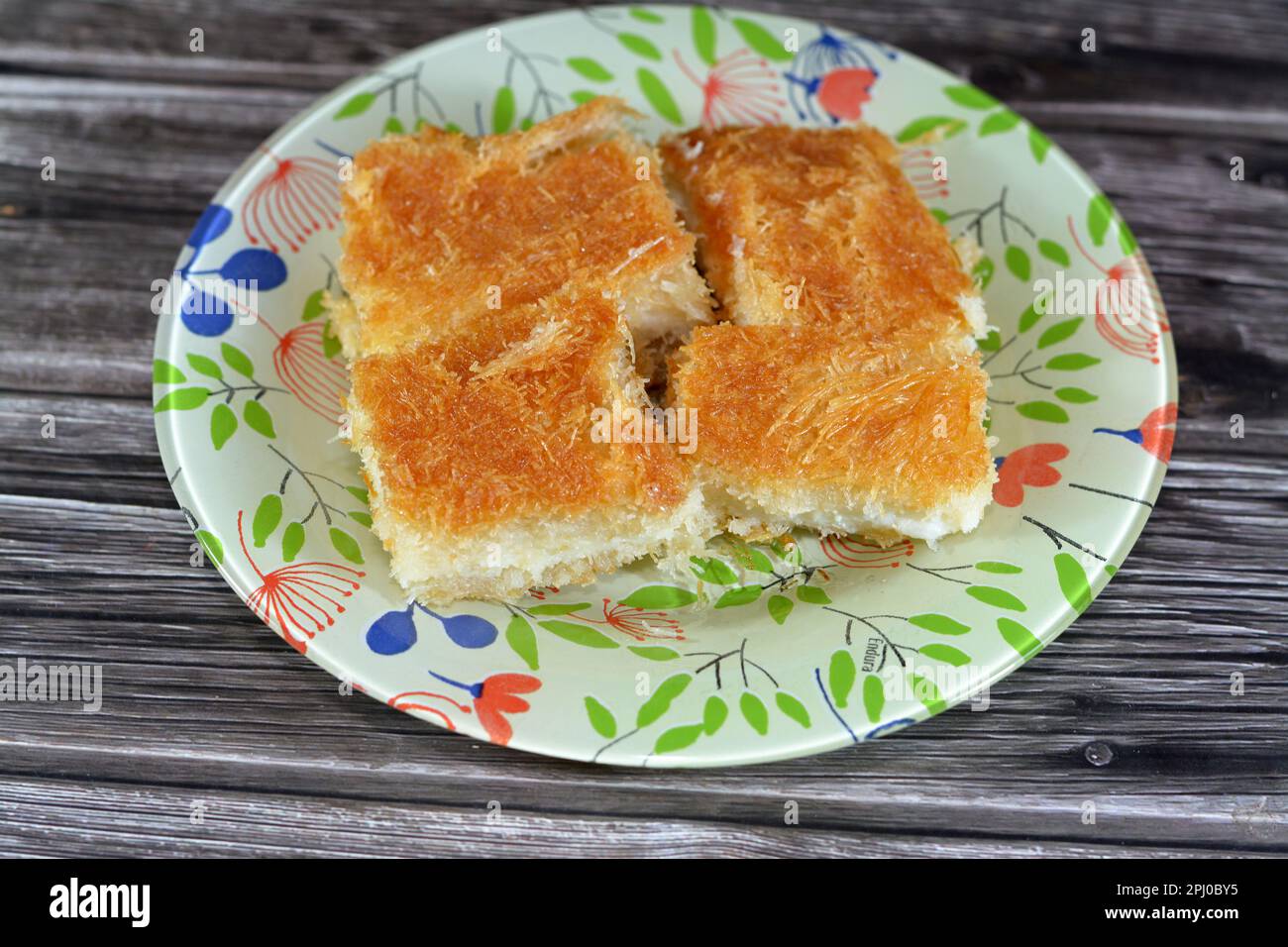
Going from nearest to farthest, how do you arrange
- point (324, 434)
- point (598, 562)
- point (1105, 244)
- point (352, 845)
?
point (352, 845) < point (598, 562) < point (324, 434) < point (1105, 244)

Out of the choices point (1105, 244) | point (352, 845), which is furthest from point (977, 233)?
point (352, 845)

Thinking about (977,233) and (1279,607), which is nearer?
(1279,607)

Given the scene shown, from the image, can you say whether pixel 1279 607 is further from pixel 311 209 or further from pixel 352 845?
pixel 311 209

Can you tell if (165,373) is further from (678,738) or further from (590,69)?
(590,69)

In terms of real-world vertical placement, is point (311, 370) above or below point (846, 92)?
below

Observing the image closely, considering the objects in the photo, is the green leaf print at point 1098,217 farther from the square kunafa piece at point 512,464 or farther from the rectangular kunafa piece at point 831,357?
the square kunafa piece at point 512,464

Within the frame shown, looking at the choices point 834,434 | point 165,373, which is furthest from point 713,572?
point 165,373
